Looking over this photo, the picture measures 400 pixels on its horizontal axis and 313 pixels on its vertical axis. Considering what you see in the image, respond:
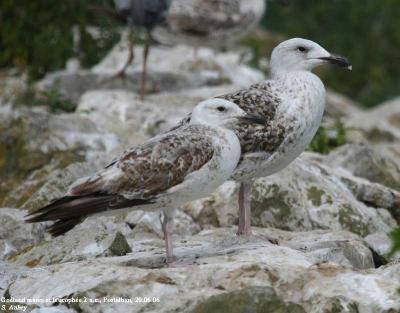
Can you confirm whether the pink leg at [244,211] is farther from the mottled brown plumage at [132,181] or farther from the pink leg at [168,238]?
the mottled brown plumage at [132,181]

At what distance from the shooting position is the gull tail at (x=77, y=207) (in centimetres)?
692

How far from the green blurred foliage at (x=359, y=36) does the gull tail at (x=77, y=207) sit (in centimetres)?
1568

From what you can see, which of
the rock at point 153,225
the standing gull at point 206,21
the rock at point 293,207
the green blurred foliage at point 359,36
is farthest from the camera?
the green blurred foliage at point 359,36

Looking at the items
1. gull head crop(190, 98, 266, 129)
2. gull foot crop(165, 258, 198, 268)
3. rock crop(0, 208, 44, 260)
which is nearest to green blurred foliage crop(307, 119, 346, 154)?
rock crop(0, 208, 44, 260)

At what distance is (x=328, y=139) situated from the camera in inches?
485

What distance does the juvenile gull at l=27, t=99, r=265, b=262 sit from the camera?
6.97 metres

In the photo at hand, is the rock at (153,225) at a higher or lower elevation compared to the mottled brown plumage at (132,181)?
lower

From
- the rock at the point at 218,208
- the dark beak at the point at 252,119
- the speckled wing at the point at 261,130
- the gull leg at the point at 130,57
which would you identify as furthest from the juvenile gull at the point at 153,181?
the gull leg at the point at 130,57

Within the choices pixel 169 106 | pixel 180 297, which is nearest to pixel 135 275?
pixel 180 297

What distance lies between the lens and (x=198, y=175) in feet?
23.2

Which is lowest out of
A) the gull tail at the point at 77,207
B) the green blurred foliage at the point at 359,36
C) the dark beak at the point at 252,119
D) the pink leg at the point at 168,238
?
the green blurred foliage at the point at 359,36

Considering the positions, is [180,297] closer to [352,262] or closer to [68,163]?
[352,262]

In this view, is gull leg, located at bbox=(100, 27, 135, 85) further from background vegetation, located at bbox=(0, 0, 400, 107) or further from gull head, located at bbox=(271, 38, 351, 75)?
gull head, located at bbox=(271, 38, 351, 75)

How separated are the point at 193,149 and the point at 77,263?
1.08m
